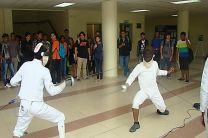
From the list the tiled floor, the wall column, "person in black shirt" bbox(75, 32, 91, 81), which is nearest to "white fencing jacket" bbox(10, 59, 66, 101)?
the tiled floor

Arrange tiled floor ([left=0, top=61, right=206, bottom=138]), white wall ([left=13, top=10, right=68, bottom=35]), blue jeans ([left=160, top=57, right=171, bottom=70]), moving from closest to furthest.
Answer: tiled floor ([left=0, top=61, right=206, bottom=138])
blue jeans ([left=160, top=57, right=171, bottom=70])
white wall ([left=13, top=10, right=68, bottom=35])

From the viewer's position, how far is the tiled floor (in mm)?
4094

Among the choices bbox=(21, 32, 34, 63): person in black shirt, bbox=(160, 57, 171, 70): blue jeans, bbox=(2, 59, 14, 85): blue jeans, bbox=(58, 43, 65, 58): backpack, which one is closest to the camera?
bbox=(2, 59, 14, 85): blue jeans

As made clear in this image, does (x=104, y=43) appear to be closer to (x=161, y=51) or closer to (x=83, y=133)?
(x=161, y=51)

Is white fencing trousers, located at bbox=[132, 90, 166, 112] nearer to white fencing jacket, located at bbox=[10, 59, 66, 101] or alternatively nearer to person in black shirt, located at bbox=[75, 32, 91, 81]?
white fencing jacket, located at bbox=[10, 59, 66, 101]

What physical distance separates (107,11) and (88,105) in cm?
436

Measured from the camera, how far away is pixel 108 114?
16.4 ft

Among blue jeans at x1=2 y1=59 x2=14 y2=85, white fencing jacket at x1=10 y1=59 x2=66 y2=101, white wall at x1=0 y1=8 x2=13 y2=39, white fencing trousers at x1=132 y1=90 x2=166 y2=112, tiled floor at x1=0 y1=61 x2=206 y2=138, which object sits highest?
white wall at x1=0 y1=8 x2=13 y2=39

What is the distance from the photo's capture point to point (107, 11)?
29.4ft

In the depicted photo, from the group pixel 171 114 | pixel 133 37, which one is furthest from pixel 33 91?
pixel 133 37

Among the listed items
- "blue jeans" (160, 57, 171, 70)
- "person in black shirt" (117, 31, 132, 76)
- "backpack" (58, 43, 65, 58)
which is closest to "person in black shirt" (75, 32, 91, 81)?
"backpack" (58, 43, 65, 58)

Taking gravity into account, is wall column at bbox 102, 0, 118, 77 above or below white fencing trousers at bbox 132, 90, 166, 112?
above

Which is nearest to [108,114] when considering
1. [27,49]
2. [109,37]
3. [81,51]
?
[81,51]

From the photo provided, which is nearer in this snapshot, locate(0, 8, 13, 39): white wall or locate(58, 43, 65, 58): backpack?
locate(58, 43, 65, 58): backpack
